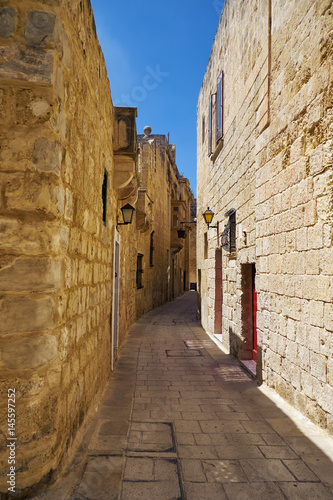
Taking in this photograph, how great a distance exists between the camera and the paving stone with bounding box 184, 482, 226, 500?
2229 millimetres

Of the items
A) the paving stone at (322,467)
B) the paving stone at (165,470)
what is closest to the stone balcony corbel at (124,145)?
the paving stone at (165,470)

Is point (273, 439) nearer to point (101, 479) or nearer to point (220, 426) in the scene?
point (220, 426)

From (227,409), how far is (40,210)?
3.05 m

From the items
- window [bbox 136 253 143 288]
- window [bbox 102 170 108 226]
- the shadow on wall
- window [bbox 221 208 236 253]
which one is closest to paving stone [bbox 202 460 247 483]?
the shadow on wall

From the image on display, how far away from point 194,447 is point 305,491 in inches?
36.5

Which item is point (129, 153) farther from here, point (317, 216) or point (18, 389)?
point (18, 389)

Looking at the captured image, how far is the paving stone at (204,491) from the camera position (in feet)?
7.31

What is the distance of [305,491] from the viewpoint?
2318mm

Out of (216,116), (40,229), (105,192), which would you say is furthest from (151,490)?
(216,116)

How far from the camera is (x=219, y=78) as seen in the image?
782 cm

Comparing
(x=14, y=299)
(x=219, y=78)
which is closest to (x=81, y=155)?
(x=14, y=299)

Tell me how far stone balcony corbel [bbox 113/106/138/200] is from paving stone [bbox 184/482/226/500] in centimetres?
404

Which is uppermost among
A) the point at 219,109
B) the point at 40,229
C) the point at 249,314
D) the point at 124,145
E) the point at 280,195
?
the point at 219,109

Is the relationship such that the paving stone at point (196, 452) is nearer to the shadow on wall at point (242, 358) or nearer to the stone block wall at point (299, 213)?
the stone block wall at point (299, 213)
